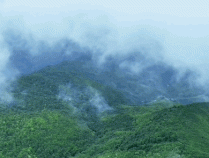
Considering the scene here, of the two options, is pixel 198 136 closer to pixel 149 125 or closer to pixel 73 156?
pixel 149 125

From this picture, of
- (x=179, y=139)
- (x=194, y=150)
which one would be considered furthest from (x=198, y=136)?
(x=194, y=150)

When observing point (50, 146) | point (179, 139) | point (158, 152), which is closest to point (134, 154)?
point (158, 152)

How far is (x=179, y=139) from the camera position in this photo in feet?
471

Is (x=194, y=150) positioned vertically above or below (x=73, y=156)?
below

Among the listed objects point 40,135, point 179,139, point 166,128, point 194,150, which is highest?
point 40,135

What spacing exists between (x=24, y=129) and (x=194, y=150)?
350 ft

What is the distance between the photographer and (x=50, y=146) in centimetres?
17800

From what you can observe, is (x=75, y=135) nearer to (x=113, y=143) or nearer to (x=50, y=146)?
(x=50, y=146)

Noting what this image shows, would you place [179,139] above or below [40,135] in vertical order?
below

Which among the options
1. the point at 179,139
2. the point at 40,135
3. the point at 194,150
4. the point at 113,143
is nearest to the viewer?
the point at 194,150

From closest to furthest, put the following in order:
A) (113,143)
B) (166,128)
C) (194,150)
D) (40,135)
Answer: (194,150)
(166,128)
(113,143)
(40,135)

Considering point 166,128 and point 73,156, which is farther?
point 73,156

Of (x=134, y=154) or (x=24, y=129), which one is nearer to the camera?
(x=134, y=154)

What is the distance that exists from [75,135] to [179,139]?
76.1 m
